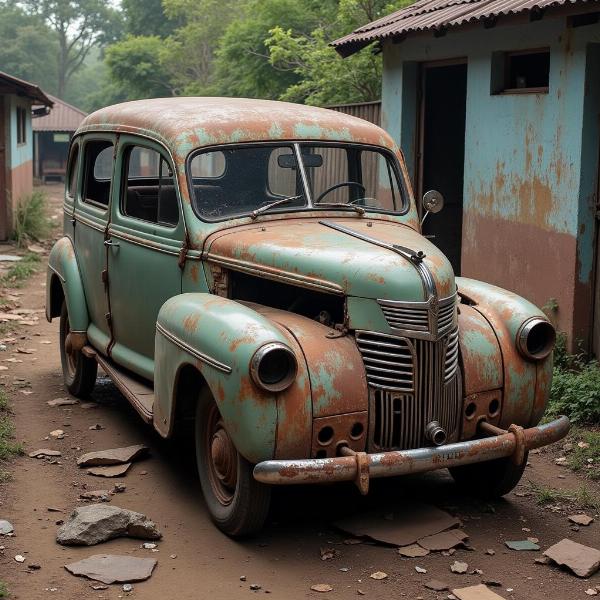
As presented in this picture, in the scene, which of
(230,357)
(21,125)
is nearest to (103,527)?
(230,357)

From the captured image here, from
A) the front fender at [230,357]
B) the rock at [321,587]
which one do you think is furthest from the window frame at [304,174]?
the rock at [321,587]

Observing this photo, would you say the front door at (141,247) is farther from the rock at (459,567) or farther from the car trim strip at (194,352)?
the rock at (459,567)

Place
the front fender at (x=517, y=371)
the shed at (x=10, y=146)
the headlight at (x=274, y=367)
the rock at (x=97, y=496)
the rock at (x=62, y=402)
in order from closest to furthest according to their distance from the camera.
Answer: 1. the headlight at (x=274, y=367)
2. the front fender at (x=517, y=371)
3. the rock at (x=97, y=496)
4. the rock at (x=62, y=402)
5. the shed at (x=10, y=146)

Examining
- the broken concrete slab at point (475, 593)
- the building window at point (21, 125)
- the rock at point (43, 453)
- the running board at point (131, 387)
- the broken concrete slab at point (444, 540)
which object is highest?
the building window at point (21, 125)

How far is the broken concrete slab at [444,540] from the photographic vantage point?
477 centimetres

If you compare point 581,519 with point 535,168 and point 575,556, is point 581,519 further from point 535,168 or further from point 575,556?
point 535,168

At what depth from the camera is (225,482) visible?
5.04m

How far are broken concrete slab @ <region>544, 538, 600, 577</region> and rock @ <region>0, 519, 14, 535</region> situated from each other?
8.51 ft

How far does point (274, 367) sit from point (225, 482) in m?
0.82

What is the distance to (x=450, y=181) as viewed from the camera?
11.3 meters

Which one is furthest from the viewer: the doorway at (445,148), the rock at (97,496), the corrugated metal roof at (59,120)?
the corrugated metal roof at (59,120)

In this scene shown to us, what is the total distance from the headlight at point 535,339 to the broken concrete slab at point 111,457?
2434 mm

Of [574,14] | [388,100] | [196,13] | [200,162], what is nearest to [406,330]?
[200,162]

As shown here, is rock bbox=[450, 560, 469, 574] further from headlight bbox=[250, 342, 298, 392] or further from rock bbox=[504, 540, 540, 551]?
headlight bbox=[250, 342, 298, 392]
